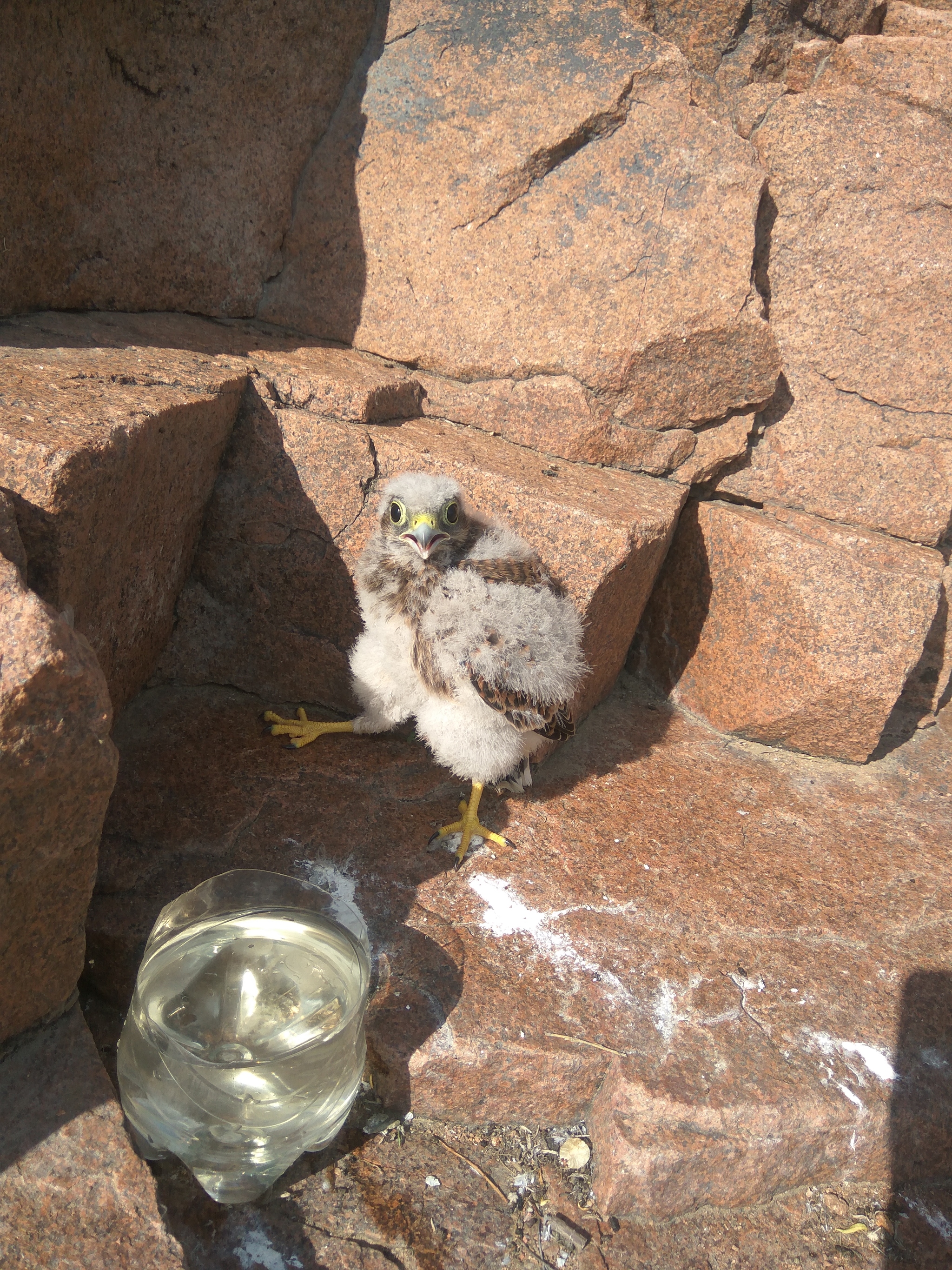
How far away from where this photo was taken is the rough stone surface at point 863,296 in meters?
3.85

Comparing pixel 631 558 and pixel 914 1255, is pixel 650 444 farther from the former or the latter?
pixel 914 1255

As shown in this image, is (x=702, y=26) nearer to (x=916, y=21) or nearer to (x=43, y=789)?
(x=916, y=21)

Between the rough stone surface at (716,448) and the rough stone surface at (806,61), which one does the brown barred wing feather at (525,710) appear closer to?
the rough stone surface at (716,448)

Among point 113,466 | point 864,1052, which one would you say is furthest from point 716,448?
point 113,466

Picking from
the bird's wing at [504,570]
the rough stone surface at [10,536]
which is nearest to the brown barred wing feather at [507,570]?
the bird's wing at [504,570]

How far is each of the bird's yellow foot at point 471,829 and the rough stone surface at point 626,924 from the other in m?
0.06

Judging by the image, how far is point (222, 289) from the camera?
418 centimetres

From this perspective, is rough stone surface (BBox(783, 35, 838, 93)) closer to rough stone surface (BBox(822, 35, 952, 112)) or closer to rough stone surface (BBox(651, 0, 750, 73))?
rough stone surface (BBox(822, 35, 952, 112))

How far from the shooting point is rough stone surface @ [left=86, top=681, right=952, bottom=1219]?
2607mm

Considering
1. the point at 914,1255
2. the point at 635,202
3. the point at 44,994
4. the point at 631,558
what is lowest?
the point at 914,1255

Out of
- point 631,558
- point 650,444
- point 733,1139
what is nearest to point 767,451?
point 650,444

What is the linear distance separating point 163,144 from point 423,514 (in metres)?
2.14

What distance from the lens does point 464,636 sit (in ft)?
10.5

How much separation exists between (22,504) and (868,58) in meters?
3.87
